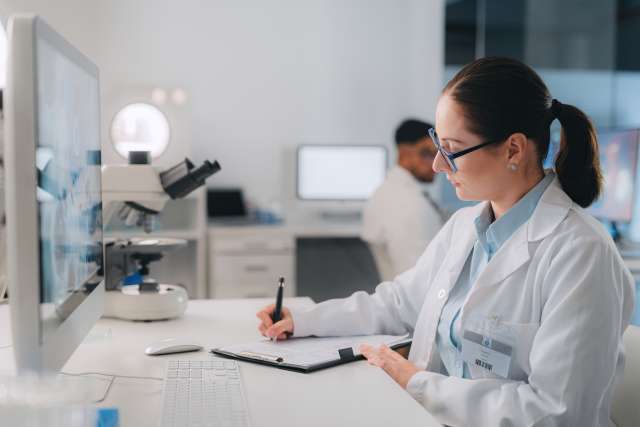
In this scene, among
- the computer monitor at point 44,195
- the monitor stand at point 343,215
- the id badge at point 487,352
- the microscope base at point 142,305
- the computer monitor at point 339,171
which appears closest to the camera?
the computer monitor at point 44,195

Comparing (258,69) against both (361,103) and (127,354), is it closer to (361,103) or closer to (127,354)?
(361,103)

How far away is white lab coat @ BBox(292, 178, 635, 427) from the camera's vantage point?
1.11 meters

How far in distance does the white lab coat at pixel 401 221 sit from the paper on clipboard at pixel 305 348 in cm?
131

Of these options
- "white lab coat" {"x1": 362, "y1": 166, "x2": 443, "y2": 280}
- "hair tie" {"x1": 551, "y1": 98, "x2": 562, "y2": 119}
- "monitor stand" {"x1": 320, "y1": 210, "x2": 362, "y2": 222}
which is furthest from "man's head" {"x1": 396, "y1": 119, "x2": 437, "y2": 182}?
"hair tie" {"x1": 551, "y1": 98, "x2": 562, "y2": 119}

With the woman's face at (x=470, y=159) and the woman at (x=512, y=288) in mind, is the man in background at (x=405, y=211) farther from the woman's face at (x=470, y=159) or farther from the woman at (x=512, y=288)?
the woman's face at (x=470, y=159)

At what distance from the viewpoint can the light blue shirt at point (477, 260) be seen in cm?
138

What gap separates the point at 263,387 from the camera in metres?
1.15

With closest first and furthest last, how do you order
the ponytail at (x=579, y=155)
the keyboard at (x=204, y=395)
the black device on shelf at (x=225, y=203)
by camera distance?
1. the keyboard at (x=204, y=395)
2. the ponytail at (x=579, y=155)
3. the black device on shelf at (x=225, y=203)

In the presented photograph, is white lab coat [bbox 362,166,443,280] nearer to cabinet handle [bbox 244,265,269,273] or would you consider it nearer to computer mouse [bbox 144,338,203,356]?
cabinet handle [bbox 244,265,269,273]

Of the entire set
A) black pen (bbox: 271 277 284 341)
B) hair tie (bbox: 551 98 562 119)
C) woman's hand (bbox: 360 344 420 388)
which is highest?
hair tie (bbox: 551 98 562 119)

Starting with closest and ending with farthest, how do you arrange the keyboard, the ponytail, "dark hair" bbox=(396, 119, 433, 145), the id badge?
1. the keyboard
2. the id badge
3. the ponytail
4. "dark hair" bbox=(396, 119, 433, 145)

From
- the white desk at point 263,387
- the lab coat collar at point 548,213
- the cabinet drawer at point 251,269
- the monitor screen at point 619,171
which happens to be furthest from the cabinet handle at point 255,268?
the lab coat collar at point 548,213

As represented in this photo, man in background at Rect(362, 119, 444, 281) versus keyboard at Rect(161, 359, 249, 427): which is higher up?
man in background at Rect(362, 119, 444, 281)

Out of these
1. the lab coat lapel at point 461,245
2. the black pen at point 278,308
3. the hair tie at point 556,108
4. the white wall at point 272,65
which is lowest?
the black pen at point 278,308
